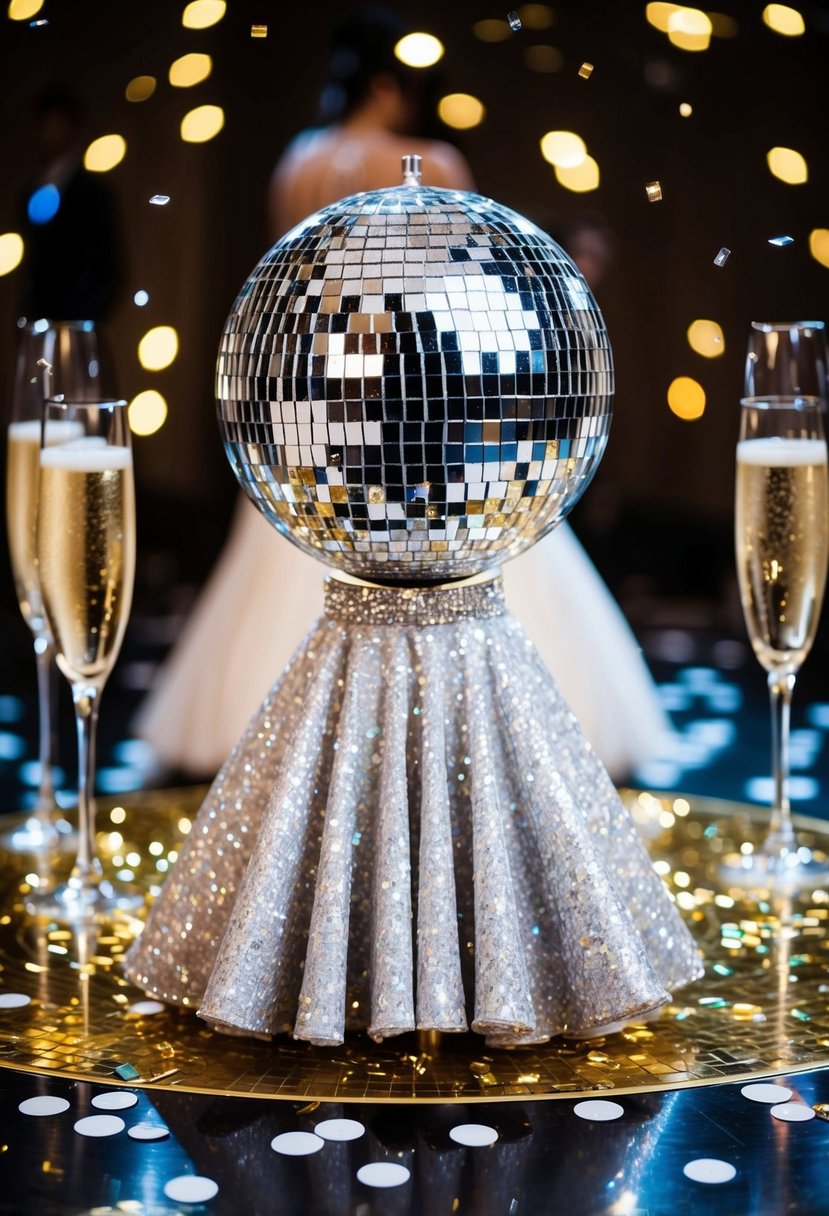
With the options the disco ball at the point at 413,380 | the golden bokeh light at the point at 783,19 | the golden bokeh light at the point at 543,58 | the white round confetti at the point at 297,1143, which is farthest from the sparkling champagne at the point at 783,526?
the golden bokeh light at the point at 543,58

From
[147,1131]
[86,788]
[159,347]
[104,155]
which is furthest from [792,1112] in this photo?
[159,347]

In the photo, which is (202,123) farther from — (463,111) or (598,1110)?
(598,1110)

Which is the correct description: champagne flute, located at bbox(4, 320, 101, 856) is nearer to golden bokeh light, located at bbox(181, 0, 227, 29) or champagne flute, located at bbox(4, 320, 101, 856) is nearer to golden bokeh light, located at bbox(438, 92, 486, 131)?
golden bokeh light, located at bbox(181, 0, 227, 29)

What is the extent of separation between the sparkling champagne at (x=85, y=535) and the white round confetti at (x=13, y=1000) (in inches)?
14.9

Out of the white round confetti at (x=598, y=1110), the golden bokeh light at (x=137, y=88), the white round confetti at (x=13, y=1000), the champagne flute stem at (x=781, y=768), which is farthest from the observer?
the golden bokeh light at (x=137, y=88)

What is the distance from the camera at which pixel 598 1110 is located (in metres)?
1.32

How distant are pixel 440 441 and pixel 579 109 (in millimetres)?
3575

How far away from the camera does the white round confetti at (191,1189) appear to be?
1.18 meters

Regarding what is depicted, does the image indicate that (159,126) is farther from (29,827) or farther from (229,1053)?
(229,1053)

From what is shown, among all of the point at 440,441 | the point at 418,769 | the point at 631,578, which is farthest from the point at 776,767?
the point at 631,578

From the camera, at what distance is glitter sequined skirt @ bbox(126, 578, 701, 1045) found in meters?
1.43

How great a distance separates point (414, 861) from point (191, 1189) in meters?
0.39

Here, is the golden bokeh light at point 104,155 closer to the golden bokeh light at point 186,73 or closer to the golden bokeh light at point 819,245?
the golden bokeh light at point 186,73

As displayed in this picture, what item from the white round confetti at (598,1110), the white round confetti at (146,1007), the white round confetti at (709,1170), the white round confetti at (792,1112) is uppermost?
the white round confetti at (146,1007)
